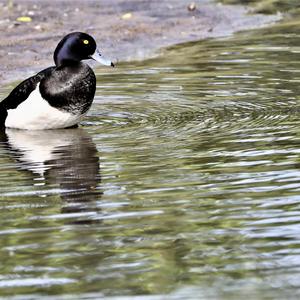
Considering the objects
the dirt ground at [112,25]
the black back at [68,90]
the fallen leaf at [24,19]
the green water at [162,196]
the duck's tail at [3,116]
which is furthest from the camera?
the fallen leaf at [24,19]

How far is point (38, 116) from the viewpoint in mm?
9867

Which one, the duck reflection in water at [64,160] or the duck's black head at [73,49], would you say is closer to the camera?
the duck reflection in water at [64,160]

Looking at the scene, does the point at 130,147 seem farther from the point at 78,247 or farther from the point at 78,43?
the point at 78,247

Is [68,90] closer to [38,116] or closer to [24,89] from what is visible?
[38,116]

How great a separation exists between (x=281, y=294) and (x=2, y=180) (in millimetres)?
3175

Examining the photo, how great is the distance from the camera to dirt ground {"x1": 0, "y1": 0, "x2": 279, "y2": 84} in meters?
14.5

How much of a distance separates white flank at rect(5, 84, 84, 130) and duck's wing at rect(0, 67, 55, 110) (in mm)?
53

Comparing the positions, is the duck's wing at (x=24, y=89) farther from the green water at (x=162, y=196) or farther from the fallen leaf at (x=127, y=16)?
the fallen leaf at (x=127, y=16)

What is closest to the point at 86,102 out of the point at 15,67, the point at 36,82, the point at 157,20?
the point at 36,82

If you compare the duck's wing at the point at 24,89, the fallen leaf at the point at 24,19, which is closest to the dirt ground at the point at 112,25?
the fallen leaf at the point at 24,19

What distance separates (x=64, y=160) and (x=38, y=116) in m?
1.53

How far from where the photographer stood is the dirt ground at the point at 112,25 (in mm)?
14547

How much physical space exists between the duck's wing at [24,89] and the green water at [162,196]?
11.4 inches

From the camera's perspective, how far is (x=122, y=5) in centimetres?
1800
